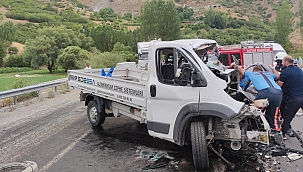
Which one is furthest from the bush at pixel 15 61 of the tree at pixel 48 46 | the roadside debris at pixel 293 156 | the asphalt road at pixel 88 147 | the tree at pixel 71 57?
the roadside debris at pixel 293 156

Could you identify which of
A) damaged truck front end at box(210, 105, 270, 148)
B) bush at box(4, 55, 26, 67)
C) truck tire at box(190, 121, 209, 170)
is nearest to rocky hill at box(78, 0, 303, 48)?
bush at box(4, 55, 26, 67)

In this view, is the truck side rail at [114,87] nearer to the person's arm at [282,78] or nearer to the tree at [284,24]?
the person's arm at [282,78]

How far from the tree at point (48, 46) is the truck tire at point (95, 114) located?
4735 centimetres

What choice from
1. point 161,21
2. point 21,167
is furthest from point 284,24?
point 21,167

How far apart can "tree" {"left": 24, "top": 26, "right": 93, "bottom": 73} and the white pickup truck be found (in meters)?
Result: 50.3

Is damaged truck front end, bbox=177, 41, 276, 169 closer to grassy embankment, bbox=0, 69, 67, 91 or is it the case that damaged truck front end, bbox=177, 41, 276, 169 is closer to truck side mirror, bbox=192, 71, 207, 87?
truck side mirror, bbox=192, 71, 207, 87

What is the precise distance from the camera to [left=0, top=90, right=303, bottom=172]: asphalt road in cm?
509

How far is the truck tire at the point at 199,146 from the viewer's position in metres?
4.65

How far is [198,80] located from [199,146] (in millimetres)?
1077

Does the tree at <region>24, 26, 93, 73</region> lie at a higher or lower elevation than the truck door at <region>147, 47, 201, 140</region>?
higher

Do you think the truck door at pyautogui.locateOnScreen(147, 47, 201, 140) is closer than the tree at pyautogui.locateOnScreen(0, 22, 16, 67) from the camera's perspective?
Yes

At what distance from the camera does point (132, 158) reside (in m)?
5.50

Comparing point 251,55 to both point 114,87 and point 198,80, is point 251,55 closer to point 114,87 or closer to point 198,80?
point 114,87

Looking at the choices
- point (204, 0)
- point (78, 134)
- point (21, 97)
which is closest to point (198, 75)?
point (78, 134)
